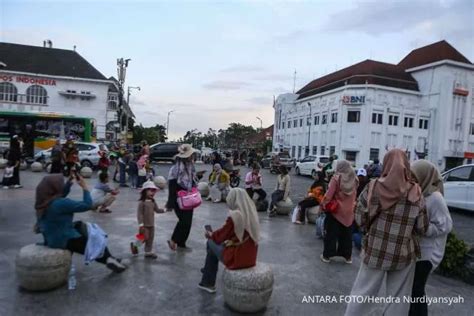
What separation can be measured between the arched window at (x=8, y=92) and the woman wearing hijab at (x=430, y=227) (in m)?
48.0

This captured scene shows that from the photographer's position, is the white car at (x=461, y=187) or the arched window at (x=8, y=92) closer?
the white car at (x=461, y=187)

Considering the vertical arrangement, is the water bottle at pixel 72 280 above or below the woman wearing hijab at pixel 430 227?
below

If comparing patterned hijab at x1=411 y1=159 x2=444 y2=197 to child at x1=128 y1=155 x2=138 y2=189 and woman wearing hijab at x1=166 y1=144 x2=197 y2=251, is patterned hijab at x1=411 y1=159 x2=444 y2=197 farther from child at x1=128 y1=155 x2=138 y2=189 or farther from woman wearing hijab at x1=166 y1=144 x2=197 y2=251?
child at x1=128 y1=155 x2=138 y2=189

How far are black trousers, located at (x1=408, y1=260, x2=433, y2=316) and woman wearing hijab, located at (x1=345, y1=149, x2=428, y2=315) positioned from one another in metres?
0.09

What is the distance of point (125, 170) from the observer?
15086mm

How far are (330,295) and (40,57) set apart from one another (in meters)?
50.1

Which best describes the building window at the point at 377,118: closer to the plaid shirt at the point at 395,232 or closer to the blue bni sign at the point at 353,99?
the blue bni sign at the point at 353,99

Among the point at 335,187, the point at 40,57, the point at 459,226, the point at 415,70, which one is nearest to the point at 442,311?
the point at 335,187

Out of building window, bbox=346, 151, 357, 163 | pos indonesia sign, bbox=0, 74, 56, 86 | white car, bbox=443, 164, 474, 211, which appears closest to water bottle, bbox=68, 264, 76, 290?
white car, bbox=443, 164, 474, 211

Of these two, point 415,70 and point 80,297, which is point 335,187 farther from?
point 415,70

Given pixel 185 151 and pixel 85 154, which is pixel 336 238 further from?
pixel 85 154

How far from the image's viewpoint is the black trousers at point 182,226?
20.4 ft

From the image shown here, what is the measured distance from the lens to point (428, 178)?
11.4ft

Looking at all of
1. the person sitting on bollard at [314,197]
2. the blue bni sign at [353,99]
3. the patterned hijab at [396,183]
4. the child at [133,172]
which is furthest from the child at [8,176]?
the blue bni sign at [353,99]
